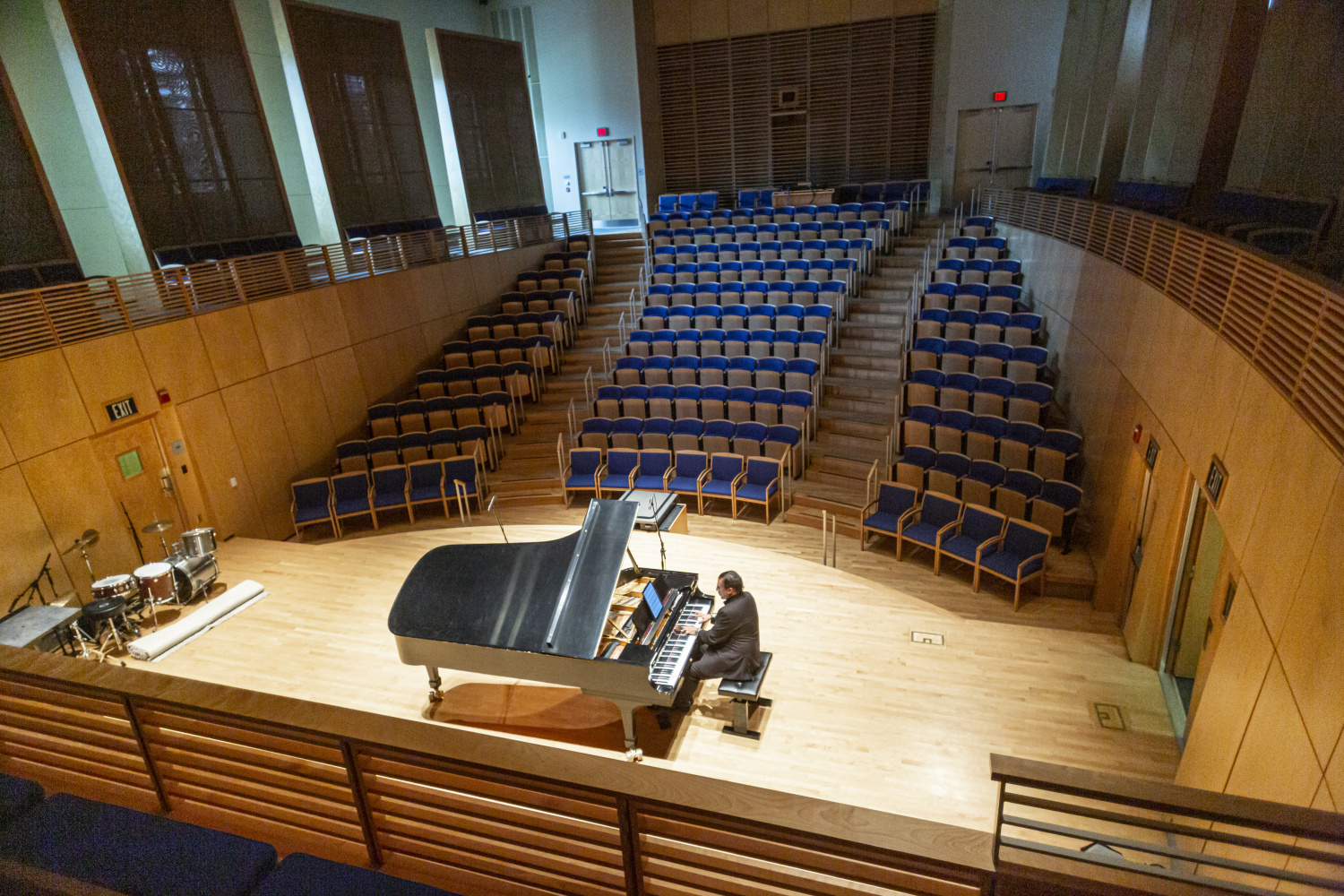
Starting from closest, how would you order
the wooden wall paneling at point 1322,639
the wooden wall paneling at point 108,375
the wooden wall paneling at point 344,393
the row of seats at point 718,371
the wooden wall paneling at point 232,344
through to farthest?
the wooden wall paneling at point 1322,639, the wooden wall paneling at point 108,375, the wooden wall paneling at point 232,344, the row of seats at point 718,371, the wooden wall paneling at point 344,393

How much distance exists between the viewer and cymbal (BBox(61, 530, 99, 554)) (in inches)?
222

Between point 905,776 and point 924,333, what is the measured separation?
17.9ft

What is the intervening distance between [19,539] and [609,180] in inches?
403

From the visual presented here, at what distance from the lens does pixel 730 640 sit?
3.81 meters

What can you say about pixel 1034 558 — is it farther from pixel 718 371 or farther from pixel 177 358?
pixel 177 358

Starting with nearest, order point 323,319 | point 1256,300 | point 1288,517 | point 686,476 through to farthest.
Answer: point 1288,517
point 1256,300
point 686,476
point 323,319

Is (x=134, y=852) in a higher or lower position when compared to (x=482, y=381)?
higher

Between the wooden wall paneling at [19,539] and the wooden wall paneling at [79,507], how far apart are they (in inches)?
2.3

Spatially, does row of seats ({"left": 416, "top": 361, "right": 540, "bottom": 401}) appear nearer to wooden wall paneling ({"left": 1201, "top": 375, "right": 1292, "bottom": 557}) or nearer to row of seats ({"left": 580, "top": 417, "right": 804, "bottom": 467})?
row of seats ({"left": 580, "top": 417, "right": 804, "bottom": 467})

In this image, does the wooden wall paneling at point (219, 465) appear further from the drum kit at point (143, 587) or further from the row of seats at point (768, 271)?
the row of seats at point (768, 271)

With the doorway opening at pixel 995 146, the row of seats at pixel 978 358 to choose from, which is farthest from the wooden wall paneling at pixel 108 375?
the doorway opening at pixel 995 146

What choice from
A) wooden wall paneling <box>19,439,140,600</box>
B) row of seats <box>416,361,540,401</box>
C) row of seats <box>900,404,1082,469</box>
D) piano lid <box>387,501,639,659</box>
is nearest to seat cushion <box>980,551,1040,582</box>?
row of seats <box>900,404,1082,469</box>

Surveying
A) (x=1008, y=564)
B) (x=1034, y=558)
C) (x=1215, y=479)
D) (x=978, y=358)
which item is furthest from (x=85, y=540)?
(x=978, y=358)

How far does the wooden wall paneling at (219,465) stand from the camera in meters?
6.64
